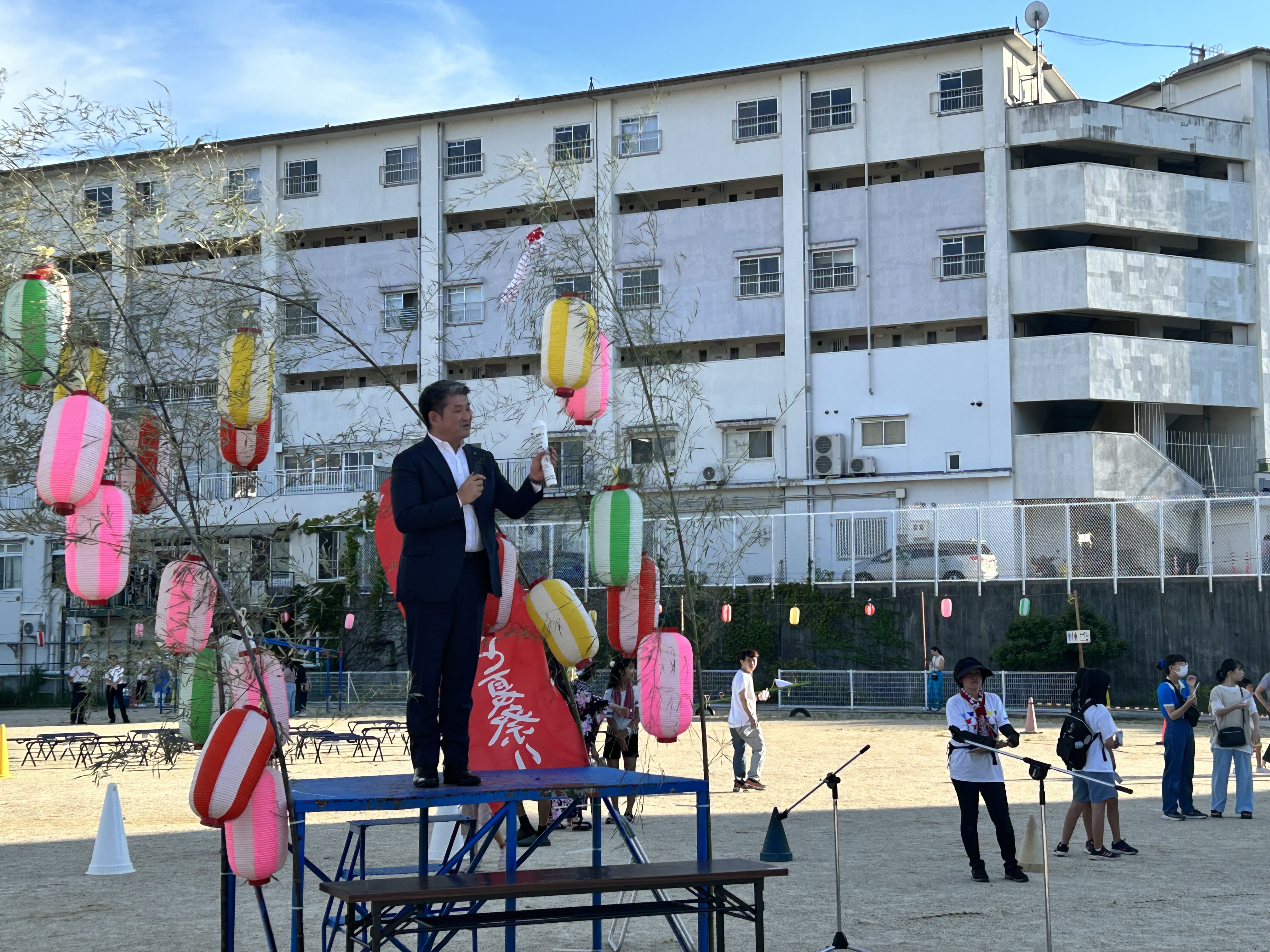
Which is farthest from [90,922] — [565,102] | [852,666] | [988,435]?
[565,102]

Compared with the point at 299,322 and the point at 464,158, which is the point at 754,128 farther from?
the point at 299,322

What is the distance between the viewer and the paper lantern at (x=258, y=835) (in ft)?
20.3

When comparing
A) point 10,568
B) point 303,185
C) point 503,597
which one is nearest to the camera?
point 503,597

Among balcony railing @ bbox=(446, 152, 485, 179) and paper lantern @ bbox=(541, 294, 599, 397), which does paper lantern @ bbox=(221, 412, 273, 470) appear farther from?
balcony railing @ bbox=(446, 152, 485, 179)

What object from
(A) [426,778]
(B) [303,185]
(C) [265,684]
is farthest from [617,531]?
(B) [303,185]

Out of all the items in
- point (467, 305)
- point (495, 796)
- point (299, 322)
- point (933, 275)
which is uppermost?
point (933, 275)

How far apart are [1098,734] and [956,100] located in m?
31.1

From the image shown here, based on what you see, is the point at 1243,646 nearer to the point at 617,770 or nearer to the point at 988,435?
the point at 988,435

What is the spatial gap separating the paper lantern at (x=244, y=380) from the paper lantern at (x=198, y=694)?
122cm

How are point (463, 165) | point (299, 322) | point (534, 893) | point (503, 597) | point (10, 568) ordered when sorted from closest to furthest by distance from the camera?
point (534, 893), point (503, 597), point (299, 322), point (463, 165), point (10, 568)

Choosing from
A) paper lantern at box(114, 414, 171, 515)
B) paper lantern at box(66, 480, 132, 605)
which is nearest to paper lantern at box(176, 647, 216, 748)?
paper lantern at box(66, 480, 132, 605)

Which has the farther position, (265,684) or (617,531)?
(617,531)

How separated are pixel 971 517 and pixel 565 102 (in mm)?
18135

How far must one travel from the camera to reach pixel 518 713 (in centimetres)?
803
